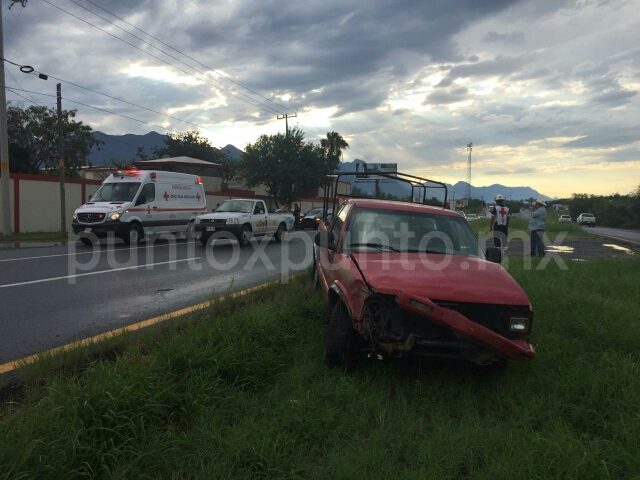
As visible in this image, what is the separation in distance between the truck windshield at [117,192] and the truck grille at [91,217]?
0.95m

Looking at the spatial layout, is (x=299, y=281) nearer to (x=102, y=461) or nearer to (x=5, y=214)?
(x=102, y=461)

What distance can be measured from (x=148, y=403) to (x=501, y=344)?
256cm

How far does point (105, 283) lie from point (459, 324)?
22.2 feet

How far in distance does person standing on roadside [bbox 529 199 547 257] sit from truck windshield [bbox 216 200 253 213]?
8744 mm

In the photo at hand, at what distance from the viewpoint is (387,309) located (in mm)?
3746

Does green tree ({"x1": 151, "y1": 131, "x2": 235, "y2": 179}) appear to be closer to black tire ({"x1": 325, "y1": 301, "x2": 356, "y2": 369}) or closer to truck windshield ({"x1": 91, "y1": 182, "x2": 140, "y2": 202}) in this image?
truck windshield ({"x1": 91, "y1": 182, "x2": 140, "y2": 202})

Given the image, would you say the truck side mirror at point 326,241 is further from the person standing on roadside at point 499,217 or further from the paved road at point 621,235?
the paved road at point 621,235

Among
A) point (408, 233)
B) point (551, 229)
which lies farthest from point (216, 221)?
point (551, 229)

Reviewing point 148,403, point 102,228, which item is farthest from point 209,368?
point 102,228

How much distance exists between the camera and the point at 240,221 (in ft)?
49.4

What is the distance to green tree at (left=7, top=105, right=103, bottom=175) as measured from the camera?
120 feet

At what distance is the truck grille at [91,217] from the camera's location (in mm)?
14336

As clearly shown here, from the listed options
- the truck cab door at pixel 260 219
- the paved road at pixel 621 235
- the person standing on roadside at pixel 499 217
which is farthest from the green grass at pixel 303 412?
the paved road at pixel 621 235

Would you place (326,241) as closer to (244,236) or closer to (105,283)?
(105,283)
